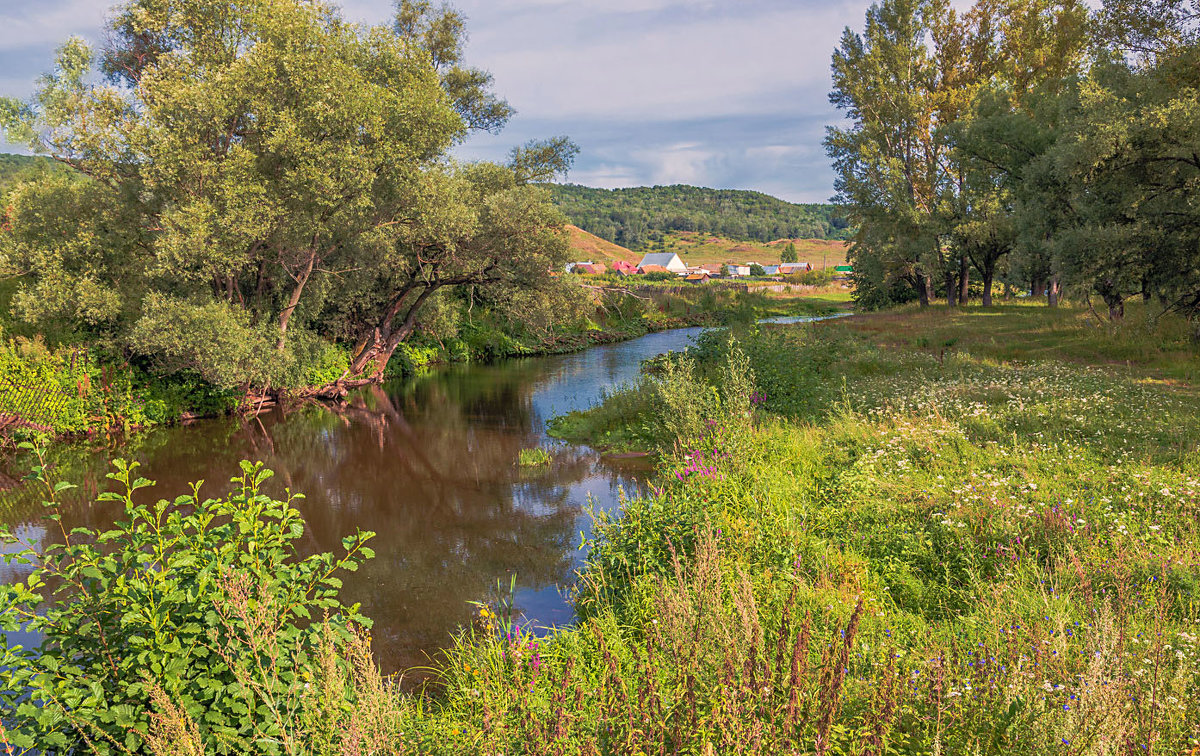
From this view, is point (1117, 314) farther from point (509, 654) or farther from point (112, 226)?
point (112, 226)

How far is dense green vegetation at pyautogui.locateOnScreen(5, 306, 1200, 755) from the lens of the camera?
3104 mm

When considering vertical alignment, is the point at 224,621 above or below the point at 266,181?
below

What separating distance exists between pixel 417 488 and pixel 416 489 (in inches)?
2.5

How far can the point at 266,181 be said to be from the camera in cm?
1506

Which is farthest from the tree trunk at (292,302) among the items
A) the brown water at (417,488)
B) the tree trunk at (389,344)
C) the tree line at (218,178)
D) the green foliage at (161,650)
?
the green foliage at (161,650)

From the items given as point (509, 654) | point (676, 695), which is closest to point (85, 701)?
point (509, 654)

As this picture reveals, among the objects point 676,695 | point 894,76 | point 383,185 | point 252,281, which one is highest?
point 894,76

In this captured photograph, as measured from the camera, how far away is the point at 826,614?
5.05 m

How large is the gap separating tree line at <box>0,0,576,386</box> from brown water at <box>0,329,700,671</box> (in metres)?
2.37

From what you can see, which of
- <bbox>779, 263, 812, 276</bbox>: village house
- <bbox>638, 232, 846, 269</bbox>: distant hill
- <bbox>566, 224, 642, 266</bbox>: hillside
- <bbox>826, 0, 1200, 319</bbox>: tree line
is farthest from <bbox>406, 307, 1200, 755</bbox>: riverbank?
<bbox>638, 232, 846, 269</bbox>: distant hill

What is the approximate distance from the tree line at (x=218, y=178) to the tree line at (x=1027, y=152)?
18.2 m

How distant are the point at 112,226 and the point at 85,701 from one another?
15448 mm

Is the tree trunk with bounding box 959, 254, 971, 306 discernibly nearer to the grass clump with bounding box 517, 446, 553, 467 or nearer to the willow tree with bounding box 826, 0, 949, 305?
the willow tree with bounding box 826, 0, 949, 305

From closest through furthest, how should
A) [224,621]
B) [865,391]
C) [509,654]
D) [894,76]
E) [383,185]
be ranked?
1. [224,621]
2. [509,654]
3. [865,391]
4. [383,185]
5. [894,76]
